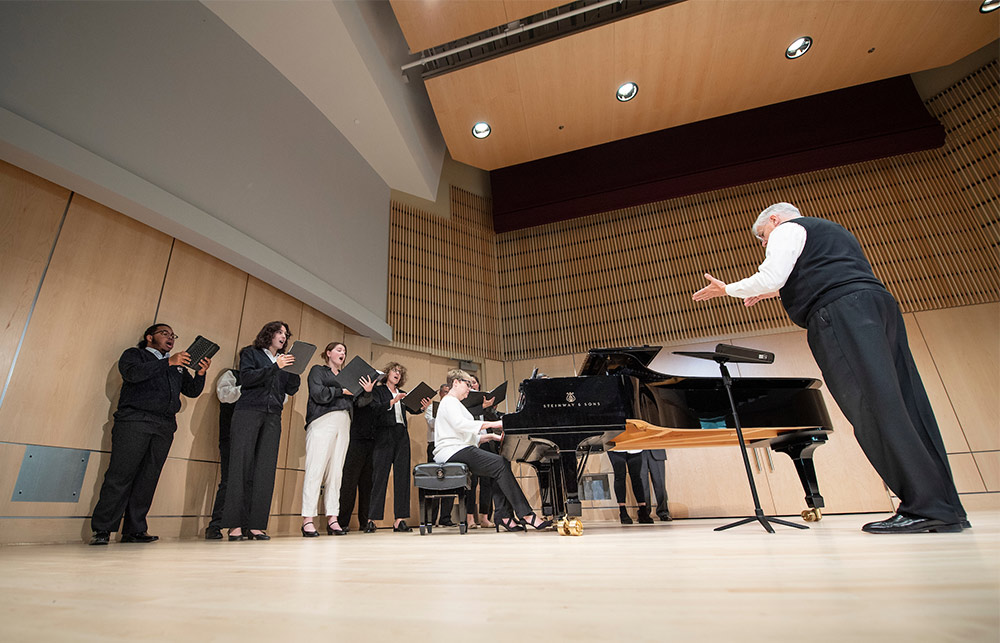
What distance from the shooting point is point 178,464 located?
A: 11.0 feet

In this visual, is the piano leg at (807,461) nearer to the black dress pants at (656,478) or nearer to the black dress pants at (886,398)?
the black dress pants at (886,398)

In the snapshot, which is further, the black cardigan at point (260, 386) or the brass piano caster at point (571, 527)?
the black cardigan at point (260, 386)

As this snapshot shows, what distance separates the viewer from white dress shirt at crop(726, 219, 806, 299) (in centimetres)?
189

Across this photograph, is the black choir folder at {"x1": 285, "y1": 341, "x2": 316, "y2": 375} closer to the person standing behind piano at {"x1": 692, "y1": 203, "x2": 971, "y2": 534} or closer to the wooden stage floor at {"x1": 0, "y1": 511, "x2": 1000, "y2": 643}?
→ the wooden stage floor at {"x1": 0, "y1": 511, "x2": 1000, "y2": 643}

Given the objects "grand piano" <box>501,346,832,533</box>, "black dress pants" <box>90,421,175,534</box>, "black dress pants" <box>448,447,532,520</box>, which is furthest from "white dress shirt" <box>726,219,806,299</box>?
"black dress pants" <box>90,421,175,534</box>

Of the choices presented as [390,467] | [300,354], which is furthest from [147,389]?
[390,467]

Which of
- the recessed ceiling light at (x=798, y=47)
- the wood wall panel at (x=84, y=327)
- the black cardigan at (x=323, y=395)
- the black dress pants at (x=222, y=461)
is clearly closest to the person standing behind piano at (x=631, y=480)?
the black cardigan at (x=323, y=395)

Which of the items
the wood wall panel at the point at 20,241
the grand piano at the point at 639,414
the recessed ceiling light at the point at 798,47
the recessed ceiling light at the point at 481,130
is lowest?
the grand piano at the point at 639,414

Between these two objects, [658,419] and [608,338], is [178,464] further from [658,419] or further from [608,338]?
[608,338]

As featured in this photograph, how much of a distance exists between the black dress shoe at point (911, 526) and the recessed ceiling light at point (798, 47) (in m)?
4.95

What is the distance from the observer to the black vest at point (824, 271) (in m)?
1.79

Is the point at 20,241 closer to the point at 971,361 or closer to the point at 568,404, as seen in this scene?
the point at 568,404

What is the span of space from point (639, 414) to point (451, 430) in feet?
4.40

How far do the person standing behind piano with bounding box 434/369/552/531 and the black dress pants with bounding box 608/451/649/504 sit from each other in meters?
1.62
